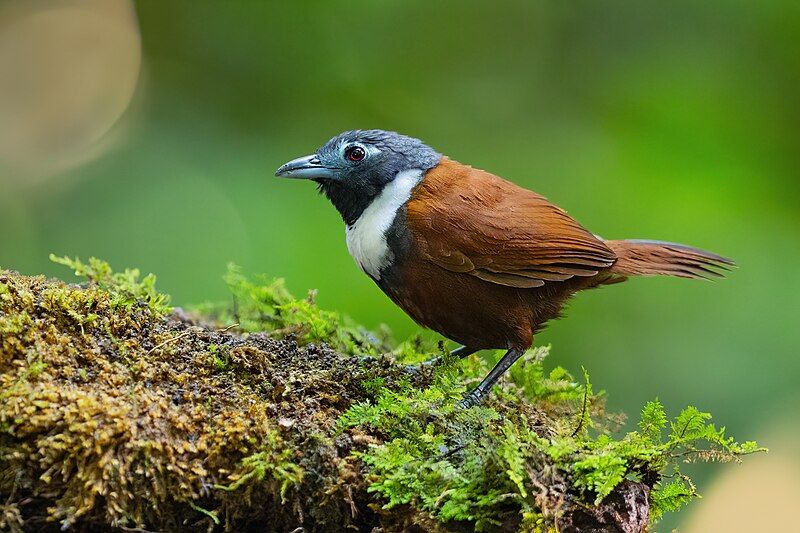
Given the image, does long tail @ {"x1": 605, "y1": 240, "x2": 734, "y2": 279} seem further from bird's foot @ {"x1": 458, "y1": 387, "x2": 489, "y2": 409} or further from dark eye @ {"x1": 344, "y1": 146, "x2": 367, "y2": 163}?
dark eye @ {"x1": 344, "y1": 146, "x2": 367, "y2": 163}

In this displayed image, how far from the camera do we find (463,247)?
2.92 metres

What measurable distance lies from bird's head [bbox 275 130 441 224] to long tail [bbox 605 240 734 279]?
96cm

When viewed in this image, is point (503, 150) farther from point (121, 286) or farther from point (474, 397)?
point (121, 286)

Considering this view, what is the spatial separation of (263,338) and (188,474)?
96cm

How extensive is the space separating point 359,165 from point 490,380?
45.6 inches

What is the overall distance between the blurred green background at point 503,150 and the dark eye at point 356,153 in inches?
69.5

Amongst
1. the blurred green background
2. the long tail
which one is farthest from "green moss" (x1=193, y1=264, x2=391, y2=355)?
the blurred green background

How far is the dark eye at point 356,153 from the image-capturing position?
131 inches

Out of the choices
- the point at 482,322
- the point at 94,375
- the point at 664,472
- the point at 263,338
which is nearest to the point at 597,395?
the point at 482,322

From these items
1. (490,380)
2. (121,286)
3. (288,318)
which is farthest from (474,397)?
(121,286)

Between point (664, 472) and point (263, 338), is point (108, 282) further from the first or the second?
point (664, 472)

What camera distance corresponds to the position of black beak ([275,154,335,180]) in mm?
3316

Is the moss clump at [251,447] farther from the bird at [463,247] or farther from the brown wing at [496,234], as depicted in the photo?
the brown wing at [496,234]

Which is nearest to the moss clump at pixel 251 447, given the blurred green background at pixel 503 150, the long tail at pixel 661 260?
the long tail at pixel 661 260
